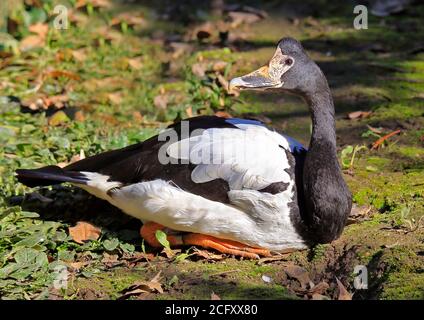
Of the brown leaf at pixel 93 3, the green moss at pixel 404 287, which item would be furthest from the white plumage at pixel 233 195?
the brown leaf at pixel 93 3

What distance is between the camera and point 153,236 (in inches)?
193

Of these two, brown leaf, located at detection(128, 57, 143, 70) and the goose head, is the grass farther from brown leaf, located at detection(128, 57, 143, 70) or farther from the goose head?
the goose head

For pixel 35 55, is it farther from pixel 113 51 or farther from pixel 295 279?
pixel 295 279

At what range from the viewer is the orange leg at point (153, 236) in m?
4.90

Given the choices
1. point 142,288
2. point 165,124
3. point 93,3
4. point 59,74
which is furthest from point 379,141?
point 93,3

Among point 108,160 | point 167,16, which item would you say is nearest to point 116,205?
point 108,160

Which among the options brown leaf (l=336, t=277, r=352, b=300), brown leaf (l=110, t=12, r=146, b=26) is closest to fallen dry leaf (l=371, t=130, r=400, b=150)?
brown leaf (l=336, t=277, r=352, b=300)

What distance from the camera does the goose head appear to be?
480 centimetres

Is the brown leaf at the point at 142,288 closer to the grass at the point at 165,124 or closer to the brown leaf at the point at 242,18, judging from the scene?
the grass at the point at 165,124

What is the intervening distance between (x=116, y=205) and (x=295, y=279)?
1.28m

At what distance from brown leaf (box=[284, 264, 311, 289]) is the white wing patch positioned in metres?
0.48

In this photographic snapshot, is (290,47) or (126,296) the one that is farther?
(290,47)

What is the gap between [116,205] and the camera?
5.07 metres
